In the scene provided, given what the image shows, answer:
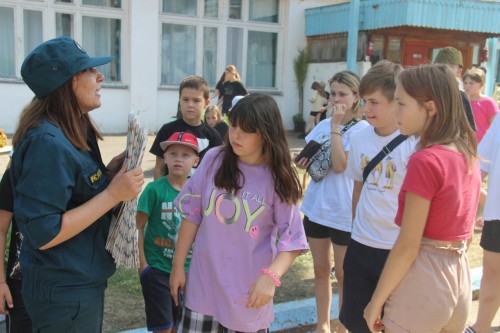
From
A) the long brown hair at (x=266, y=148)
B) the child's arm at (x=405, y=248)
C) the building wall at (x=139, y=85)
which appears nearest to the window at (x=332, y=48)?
the building wall at (x=139, y=85)

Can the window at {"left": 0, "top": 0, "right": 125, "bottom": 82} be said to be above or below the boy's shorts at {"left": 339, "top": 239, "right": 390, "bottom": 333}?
above

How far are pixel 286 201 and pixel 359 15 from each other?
1261 cm

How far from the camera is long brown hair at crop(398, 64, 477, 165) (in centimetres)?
222

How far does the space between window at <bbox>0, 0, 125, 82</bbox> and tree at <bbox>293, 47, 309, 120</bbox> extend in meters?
5.32

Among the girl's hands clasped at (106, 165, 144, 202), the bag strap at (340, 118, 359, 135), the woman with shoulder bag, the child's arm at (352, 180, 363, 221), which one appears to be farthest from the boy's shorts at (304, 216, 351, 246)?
the girl's hands clasped at (106, 165, 144, 202)

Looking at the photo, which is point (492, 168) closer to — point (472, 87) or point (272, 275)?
point (272, 275)

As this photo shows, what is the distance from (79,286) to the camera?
211 centimetres

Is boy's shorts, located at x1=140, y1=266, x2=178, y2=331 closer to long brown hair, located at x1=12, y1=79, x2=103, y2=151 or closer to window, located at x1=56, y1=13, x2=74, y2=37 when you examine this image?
long brown hair, located at x1=12, y1=79, x2=103, y2=151

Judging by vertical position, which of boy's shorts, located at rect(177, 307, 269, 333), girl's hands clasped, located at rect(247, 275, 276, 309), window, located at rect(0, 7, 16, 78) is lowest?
boy's shorts, located at rect(177, 307, 269, 333)

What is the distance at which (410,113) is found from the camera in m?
2.27

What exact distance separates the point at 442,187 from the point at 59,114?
162 cm

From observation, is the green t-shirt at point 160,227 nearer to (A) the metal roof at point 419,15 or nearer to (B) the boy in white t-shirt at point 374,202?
(B) the boy in white t-shirt at point 374,202

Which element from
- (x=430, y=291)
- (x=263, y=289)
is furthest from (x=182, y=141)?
(x=430, y=291)

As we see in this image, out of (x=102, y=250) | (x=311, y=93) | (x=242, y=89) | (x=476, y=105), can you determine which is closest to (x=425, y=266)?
(x=102, y=250)
